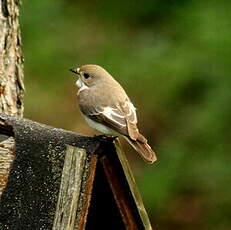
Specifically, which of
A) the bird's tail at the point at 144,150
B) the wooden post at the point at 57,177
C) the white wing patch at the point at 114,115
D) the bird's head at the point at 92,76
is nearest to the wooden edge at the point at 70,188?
the wooden post at the point at 57,177

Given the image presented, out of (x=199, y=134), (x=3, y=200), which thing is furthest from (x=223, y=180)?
(x=3, y=200)

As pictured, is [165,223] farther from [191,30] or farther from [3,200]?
[3,200]

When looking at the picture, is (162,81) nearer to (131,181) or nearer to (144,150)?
(144,150)

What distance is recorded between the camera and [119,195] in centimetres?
668

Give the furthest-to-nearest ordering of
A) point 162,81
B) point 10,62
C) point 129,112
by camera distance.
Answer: point 162,81, point 10,62, point 129,112

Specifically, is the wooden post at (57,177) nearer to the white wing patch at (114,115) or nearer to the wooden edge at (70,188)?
the wooden edge at (70,188)

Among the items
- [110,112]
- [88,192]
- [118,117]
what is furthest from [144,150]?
[88,192]

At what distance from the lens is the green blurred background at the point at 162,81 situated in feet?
38.2

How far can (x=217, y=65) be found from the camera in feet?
40.6

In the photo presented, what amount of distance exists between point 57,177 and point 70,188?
0.31 ft

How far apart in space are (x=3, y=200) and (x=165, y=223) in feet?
17.4

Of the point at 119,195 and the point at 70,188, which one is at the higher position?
the point at 70,188

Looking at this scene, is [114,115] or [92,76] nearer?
[114,115]

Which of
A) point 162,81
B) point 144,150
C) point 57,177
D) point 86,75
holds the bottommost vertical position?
point 162,81
